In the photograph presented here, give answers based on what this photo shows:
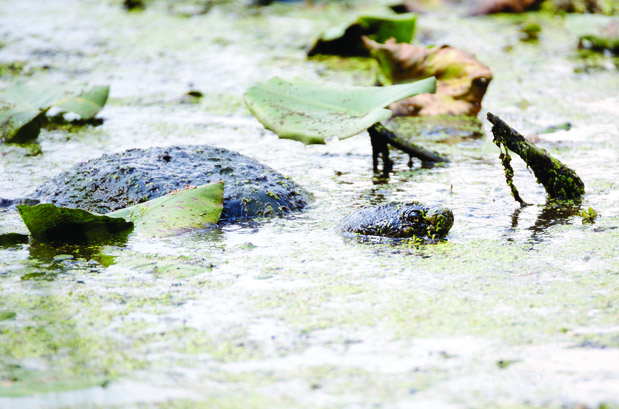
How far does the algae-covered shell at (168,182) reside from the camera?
2.15 meters

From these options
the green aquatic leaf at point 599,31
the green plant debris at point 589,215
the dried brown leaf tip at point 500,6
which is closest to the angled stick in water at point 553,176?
the green plant debris at point 589,215

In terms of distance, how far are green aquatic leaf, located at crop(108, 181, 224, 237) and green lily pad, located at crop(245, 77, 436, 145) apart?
11.9 inches

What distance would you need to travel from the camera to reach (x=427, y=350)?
1356mm

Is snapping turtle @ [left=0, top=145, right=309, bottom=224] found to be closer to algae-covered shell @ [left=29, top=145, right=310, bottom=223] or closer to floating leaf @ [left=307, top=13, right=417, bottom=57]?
algae-covered shell @ [left=29, top=145, right=310, bottom=223]

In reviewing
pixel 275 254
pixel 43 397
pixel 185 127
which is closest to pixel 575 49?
pixel 185 127

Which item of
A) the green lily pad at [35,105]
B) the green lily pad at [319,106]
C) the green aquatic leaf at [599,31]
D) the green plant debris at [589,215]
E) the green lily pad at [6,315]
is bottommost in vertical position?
the green aquatic leaf at [599,31]

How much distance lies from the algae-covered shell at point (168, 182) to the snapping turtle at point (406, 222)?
28cm

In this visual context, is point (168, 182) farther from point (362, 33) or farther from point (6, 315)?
point (362, 33)

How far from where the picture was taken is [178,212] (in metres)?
1.99

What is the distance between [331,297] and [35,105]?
188 centimetres

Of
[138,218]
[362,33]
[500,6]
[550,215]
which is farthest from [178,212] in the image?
[500,6]

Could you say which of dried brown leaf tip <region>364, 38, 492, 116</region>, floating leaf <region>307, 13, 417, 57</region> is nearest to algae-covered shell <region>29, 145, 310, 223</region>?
dried brown leaf tip <region>364, 38, 492, 116</region>

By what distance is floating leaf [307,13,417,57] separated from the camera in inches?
166

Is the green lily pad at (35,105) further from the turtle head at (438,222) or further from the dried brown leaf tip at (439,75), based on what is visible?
the turtle head at (438,222)
